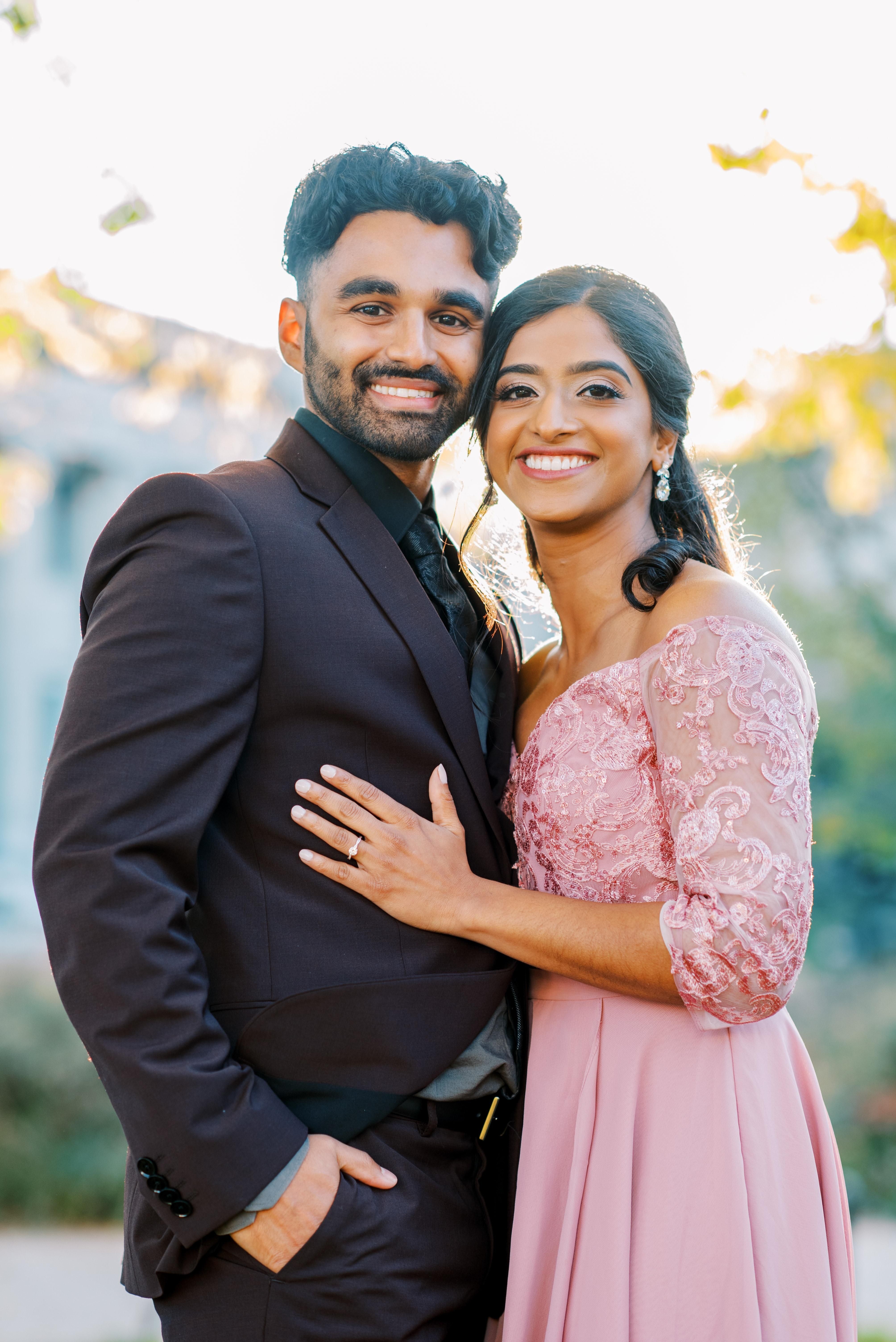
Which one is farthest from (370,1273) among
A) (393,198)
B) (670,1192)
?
(393,198)

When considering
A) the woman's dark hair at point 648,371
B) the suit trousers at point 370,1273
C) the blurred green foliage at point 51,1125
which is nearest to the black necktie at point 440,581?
the woman's dark hair at point 648,371

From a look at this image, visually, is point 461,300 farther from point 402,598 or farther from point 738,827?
point 738,827

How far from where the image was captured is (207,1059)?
194 centimetres

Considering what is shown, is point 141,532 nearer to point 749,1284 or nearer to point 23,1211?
point 749,1284

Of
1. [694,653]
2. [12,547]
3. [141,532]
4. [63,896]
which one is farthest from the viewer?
[12,547]

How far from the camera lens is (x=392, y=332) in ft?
8.73

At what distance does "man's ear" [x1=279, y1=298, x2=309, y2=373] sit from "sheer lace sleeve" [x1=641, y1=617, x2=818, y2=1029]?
127 cm

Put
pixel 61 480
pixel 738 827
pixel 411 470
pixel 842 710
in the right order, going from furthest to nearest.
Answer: pixel 61 480
pixel 842 710
pixel 411 470
pixel 738 827

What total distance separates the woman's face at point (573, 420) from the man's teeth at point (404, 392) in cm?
18

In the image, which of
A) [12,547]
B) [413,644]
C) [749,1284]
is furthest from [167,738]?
[12,547]

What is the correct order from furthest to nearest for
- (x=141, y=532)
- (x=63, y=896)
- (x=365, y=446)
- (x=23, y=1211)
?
1. (x=23, y=1211)
2. (x=365, y=446)
3. (x=141, y=532)
4. (x=63, y=896)

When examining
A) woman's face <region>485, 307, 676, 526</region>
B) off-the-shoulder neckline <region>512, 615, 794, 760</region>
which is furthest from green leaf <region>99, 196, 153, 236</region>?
off-the-shoulder neckline <region>512, 615, 794, 760</region>

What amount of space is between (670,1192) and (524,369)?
5.63 ft

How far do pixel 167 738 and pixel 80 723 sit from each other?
5.6 inches
